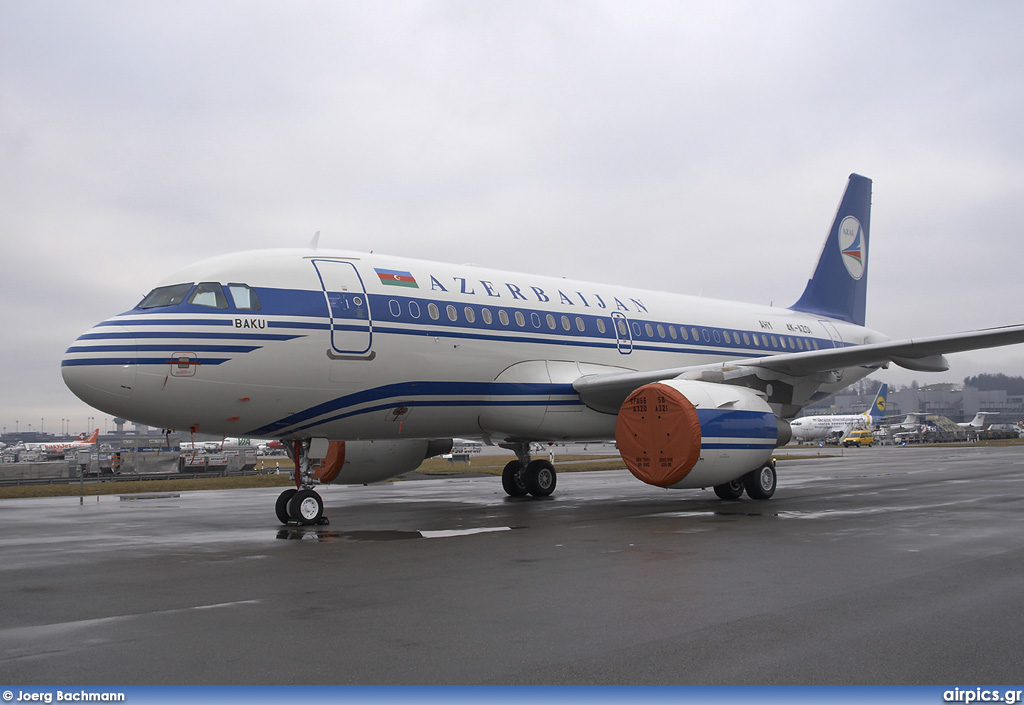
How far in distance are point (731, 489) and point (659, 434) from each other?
146 inches

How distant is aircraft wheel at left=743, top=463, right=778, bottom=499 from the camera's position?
15539mm

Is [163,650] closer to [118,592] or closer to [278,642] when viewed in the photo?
[278,642]

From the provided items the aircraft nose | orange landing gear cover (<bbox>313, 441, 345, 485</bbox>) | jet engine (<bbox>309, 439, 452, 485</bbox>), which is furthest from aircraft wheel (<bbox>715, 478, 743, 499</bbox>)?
the aircraft nose

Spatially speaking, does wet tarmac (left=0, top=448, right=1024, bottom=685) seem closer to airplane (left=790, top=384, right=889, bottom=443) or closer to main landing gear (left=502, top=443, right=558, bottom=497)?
main landing gear (left=502, top=443, right=558, bottom=497)

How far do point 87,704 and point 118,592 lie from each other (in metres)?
3.42

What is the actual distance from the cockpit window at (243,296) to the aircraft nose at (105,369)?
4.92 feet

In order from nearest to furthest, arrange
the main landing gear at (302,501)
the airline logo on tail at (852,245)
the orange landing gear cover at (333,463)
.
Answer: the main landing gear at (302,501), the orange landing gear cover at (333,463), the airline logo on tail at (852,245)

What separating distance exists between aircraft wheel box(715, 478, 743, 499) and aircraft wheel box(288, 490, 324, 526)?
769cm

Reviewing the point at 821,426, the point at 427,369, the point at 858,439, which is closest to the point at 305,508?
the point at 427,369

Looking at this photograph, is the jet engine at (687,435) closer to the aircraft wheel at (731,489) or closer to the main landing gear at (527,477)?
the aircraft wheel at (731,489)

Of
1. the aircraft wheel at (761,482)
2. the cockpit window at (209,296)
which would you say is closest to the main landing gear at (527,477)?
the aircraft wheel at (761,482)

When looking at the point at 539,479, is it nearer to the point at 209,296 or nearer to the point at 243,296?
the point at 243,296

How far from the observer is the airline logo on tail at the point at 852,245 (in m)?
23.6

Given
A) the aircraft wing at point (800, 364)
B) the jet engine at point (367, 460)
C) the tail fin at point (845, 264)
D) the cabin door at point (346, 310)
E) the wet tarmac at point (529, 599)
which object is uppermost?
the tail fin at point (845, 264)
